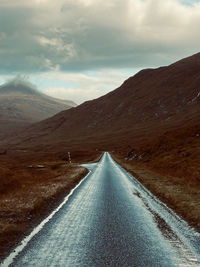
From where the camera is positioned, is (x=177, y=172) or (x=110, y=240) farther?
(x=177, y=172)

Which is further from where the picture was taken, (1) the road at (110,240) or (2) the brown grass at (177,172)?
(2) the brown grass at (177,172)

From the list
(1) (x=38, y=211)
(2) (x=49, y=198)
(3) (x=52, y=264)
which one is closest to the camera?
(3) (x=52, y=264)

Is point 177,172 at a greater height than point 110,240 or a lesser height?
lesser

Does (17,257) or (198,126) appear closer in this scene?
(17,257)

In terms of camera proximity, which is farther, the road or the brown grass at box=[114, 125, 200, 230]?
the brown grass at box=[114, 125, 200, 230]

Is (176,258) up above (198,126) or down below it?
below

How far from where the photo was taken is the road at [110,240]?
7289 millimetres

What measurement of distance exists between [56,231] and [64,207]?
471cm

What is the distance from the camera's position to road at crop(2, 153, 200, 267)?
23.9 ft

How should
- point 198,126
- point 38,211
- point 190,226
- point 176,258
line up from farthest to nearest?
1. point 198,126
2. point 38,211
3. point 190,226
4. point 176,258

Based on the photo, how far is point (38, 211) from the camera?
533 inches

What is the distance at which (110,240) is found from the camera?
9.03 m

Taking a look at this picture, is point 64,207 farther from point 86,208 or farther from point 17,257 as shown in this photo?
point 17,257

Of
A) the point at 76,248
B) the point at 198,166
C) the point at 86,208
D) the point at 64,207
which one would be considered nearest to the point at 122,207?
the point at 86,208
